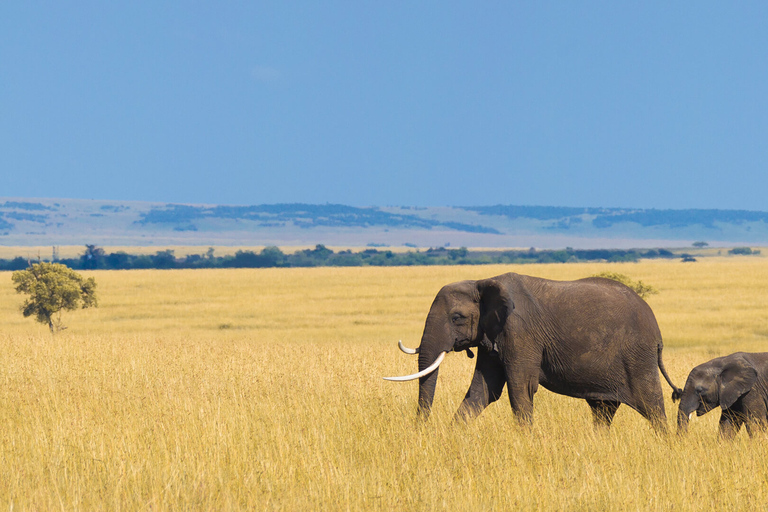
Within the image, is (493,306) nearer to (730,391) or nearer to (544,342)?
(544,342)

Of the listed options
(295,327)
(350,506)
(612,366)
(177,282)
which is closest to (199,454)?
(350,506)

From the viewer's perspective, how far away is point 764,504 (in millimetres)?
5961

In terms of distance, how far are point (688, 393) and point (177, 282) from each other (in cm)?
6299

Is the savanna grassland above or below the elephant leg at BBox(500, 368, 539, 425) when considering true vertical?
below

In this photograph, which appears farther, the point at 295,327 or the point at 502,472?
the point at 295,327

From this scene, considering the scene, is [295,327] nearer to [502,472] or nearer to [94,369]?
[94,369]

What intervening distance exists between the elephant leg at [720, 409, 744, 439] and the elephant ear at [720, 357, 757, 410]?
0.21m

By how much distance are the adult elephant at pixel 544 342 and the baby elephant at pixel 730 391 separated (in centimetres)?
37

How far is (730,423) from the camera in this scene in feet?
28.1

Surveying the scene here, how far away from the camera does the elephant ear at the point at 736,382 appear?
27.5 ft

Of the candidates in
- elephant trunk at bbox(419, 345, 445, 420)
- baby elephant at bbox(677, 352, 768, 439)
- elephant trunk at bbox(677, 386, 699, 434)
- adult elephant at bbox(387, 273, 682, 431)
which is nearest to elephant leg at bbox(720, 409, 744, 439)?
baby elephant at bbox(677, 352, 768, 439)

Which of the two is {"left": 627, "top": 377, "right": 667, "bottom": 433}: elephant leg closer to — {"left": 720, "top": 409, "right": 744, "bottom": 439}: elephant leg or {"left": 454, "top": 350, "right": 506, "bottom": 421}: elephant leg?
{"left": 720, "top": 409, "right": 744, "bottom": 439}: elephant leg

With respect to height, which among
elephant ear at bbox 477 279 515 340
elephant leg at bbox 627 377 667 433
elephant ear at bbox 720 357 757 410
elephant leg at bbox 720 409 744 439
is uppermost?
elephant ear at bbox 477 279 515 340

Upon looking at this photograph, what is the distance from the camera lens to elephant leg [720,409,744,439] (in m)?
8.37
